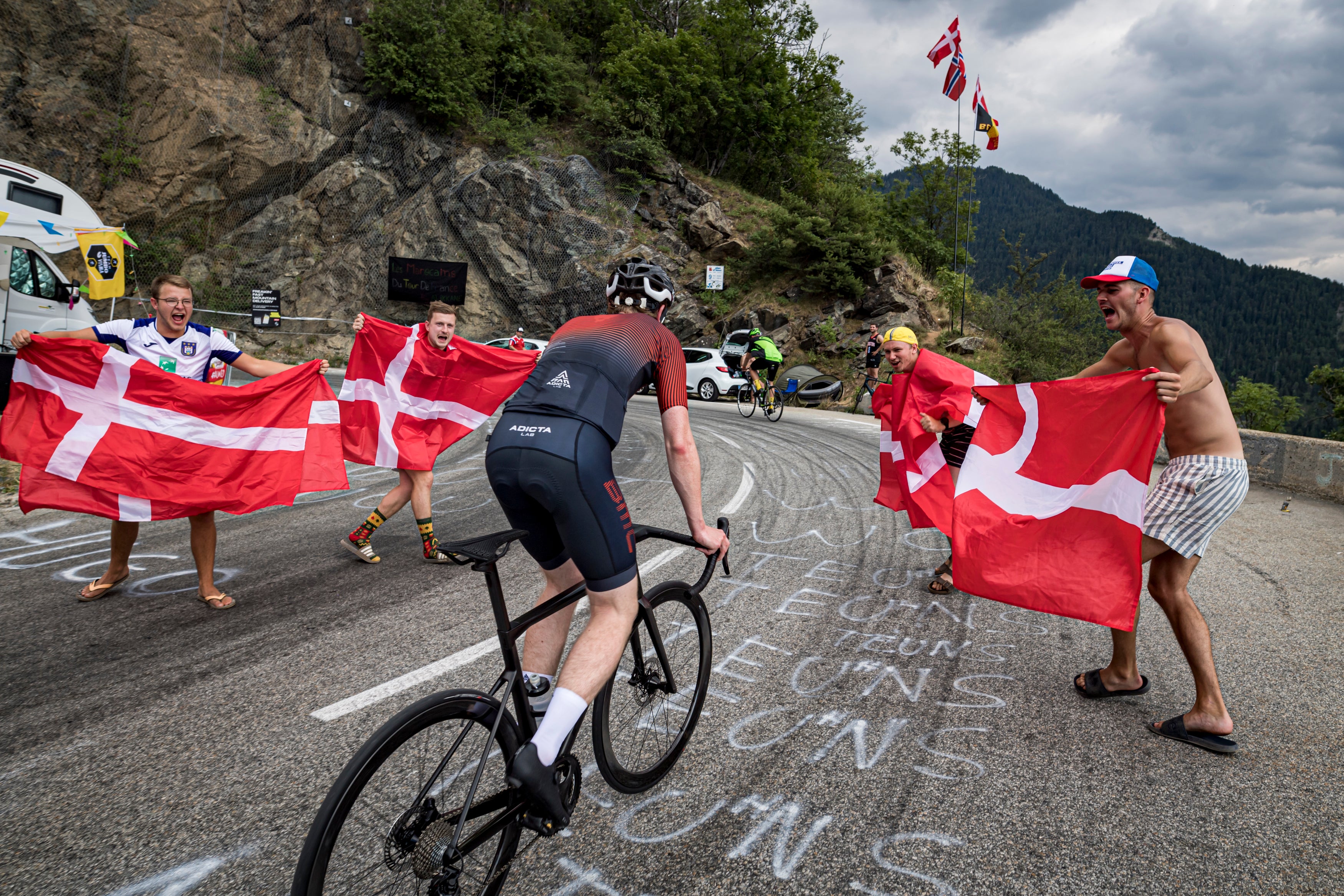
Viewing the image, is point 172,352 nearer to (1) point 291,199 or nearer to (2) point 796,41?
(1) point 291,199

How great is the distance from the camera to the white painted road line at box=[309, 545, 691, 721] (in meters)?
3.16

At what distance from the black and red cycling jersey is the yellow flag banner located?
16653 millimetres

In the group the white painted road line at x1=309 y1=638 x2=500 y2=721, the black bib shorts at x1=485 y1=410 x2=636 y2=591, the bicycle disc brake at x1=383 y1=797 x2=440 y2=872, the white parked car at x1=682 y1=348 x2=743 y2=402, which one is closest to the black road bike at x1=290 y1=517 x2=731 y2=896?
the bicycle disc brake at x1=383 y1=797 x2=440 y2=872

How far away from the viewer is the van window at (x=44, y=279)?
1198 cm

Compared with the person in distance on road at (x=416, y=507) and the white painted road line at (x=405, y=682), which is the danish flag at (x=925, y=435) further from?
the person in distance on road at (x=416, y=507)

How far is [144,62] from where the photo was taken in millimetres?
28125

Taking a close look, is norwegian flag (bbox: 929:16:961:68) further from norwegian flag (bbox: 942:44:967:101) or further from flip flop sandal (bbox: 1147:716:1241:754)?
flip flop sandal (bbox: 1147:716:1241:754)

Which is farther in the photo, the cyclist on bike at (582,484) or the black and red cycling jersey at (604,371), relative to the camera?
the black and red cycling jersey at (604,371)

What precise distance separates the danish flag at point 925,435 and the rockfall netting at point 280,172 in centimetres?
2712

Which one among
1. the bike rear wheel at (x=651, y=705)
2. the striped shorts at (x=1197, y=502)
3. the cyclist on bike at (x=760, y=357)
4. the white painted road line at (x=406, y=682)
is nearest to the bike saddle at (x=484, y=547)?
the bike rear wheel at (x=651, y=705)

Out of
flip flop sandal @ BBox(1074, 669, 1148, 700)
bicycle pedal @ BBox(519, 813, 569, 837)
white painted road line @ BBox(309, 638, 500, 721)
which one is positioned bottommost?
white painted road line @ BBox(309, 638, 500, 721)

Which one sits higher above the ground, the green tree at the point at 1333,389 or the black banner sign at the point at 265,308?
the green tree at the point at 1333,389

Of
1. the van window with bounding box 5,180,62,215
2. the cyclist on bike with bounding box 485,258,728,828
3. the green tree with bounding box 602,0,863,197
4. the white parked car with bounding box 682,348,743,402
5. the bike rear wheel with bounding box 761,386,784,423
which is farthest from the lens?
the green tree with bounding box 602,0,863,197

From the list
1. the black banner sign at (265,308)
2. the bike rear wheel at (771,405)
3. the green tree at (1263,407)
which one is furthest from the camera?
the green tree at (1263,407)
